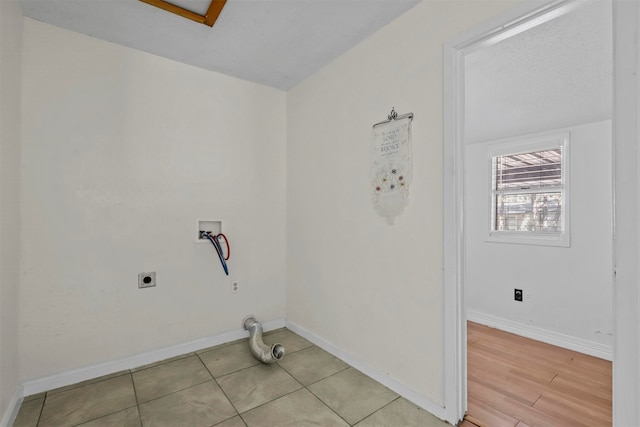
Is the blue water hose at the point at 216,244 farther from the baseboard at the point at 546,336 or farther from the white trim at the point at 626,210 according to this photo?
the baseboard at the point at 546,336

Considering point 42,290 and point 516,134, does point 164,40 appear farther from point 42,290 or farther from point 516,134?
point 516,134

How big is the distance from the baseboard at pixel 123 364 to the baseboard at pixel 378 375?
2.11 feet

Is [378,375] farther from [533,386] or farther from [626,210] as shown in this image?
[626,210]

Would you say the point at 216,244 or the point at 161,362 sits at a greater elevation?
the point at 216,244

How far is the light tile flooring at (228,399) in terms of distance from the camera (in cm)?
172

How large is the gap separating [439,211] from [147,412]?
2.08m

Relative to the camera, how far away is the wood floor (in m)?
1.81

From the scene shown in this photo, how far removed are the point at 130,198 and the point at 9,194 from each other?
67 centimetres

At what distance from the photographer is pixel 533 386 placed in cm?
215

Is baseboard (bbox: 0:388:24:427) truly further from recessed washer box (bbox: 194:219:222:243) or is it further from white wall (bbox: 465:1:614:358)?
white wall (bbox: 465:1:614:358)

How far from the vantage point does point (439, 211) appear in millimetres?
1759

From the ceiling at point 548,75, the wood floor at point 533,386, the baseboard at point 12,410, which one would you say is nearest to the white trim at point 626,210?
the ceiling at point 548,75

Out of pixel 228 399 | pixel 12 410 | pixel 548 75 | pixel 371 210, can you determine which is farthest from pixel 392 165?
pixel 12 410

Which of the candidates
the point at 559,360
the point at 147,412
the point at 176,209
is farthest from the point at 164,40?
the point at 559,360
